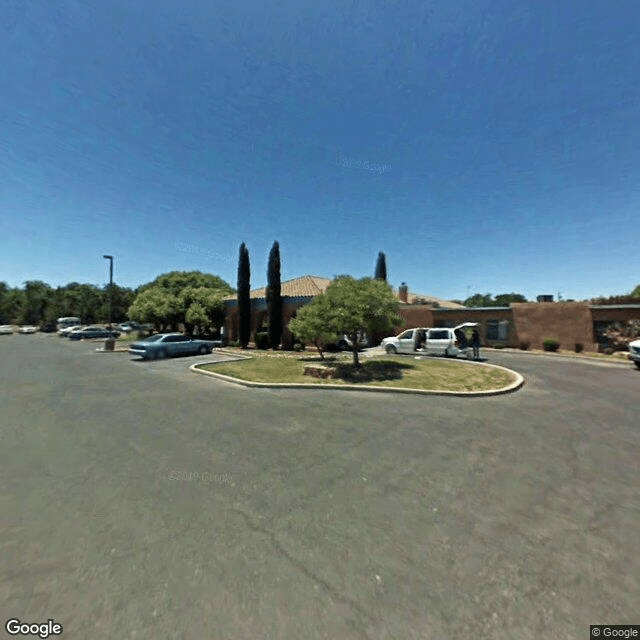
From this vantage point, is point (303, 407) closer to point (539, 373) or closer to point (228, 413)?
point (228, 413)

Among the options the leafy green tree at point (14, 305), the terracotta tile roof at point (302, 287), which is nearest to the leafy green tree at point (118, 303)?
the leafy green tree at point (14, 305)

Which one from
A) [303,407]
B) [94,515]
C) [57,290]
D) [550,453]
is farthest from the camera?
[57,290]

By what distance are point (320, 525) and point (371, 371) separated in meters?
9.20

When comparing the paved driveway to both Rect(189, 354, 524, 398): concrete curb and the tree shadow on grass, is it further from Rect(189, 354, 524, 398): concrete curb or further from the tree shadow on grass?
the tree shadow on grass

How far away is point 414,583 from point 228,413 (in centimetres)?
579

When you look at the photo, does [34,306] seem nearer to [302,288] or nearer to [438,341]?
[302,288]

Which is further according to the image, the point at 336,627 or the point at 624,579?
the point at 624,579

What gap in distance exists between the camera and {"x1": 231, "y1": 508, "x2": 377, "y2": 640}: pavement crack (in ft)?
7.56

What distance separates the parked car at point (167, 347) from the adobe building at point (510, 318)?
240 inches

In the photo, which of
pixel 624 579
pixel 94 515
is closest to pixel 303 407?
pixel 94 515

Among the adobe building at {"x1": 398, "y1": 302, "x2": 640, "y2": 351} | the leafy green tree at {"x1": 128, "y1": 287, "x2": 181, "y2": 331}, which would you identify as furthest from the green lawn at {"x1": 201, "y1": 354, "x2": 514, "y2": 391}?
the leafy green tree at {"x1": 128, "y1": 287, "x2": 181, "y2": 331}

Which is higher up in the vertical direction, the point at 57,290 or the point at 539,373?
the point at 57,290

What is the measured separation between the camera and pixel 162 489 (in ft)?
13.3

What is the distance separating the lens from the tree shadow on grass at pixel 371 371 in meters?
11.2
